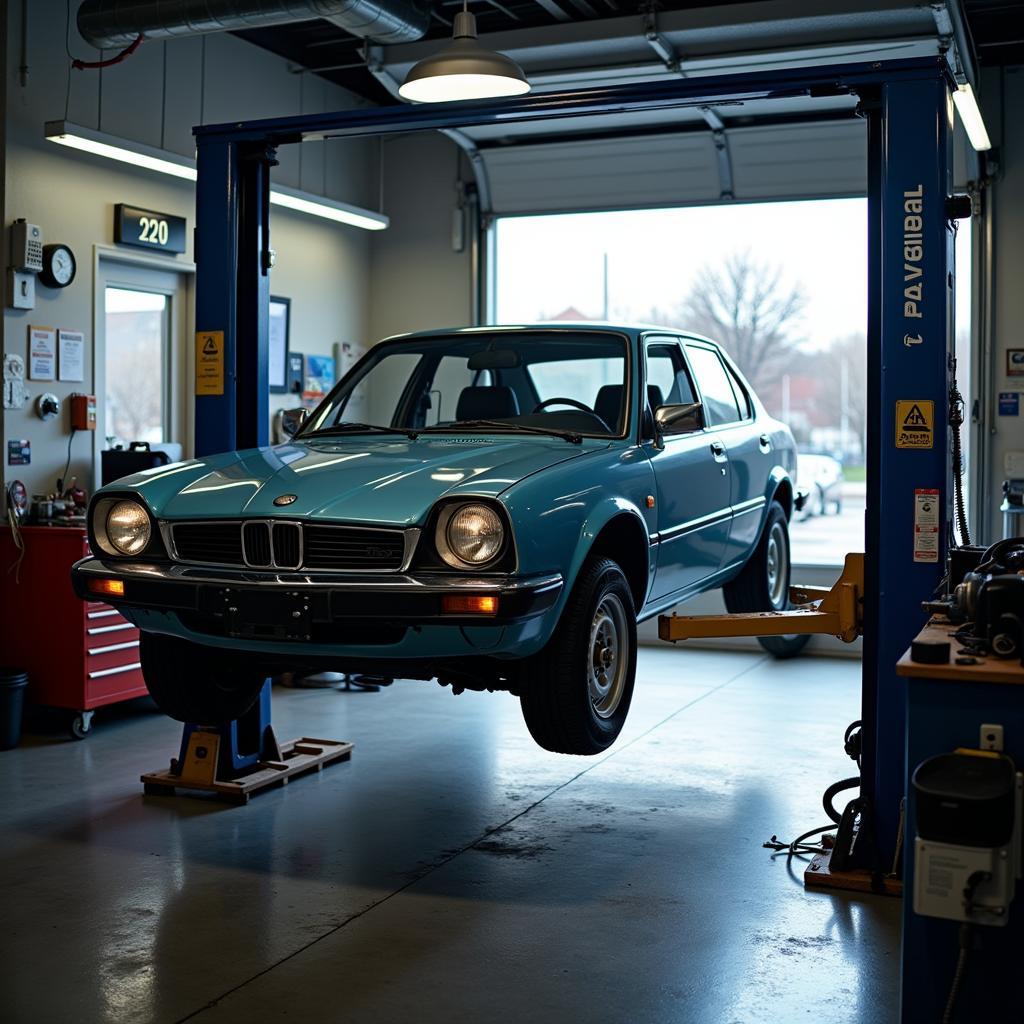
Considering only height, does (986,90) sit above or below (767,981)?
above

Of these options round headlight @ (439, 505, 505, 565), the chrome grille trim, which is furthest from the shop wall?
round headlight @ (439, 505, 505, 565)

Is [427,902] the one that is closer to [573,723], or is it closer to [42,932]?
[573,723]

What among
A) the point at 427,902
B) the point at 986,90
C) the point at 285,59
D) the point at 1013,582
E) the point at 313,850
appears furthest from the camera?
the point at 285,59

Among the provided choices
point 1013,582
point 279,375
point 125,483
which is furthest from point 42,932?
point 279,375

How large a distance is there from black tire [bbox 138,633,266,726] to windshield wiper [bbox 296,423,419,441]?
89 cm

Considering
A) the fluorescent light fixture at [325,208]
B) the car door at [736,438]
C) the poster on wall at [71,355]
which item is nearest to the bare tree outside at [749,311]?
the fluorescent light fixture at [325,208]

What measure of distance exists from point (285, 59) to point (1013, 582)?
7090mm

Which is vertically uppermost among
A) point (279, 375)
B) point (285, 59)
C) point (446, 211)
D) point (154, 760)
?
point (285, 59)

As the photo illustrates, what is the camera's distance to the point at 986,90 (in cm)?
793

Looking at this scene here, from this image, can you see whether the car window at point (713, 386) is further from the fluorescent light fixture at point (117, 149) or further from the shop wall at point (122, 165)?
the shop wall at point (122, 165)

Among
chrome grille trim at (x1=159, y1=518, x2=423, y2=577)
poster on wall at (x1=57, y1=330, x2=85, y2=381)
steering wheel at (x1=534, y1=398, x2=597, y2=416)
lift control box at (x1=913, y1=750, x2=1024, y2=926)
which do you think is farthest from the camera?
poster on wall at (x1=57, y1=330, x2=85, y2=381)

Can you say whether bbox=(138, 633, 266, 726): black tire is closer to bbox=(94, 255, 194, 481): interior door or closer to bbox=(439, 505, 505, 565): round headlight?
bbox=(439, 505, 505, 565): round headlight

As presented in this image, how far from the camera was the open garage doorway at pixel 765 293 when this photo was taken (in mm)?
8656

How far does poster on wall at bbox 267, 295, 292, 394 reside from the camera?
27.9 feet
